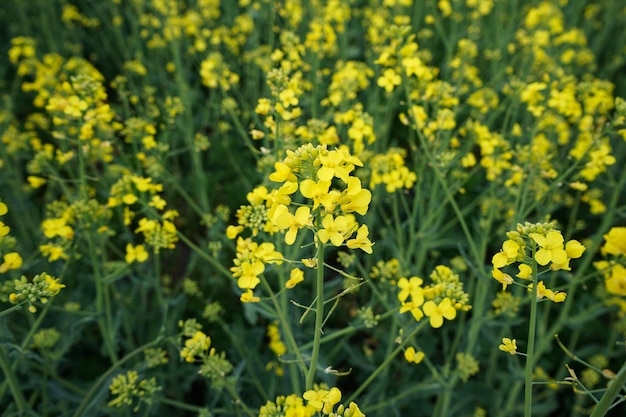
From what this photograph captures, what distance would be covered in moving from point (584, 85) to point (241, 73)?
3344 mm

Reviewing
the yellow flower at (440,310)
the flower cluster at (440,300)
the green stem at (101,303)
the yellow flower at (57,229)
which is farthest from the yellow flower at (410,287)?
the yellow flower at (57,229)

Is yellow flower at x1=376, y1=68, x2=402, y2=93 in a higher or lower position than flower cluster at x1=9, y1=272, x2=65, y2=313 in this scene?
higher

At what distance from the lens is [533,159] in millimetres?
2707

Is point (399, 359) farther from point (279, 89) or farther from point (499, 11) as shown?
point (499, 11)

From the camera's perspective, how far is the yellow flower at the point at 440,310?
6.09ft

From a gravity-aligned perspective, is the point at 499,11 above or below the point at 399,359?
above

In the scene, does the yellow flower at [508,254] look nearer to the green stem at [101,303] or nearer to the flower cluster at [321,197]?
the flower cluster at [321,197]

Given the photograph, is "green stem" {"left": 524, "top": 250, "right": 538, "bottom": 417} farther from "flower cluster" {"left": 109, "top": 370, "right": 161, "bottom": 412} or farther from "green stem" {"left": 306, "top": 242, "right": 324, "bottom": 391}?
"flower cluster" {"left": 109, "top": 370, "right": 161, "bottom": 412}

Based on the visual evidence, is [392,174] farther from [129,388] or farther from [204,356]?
[129,388]

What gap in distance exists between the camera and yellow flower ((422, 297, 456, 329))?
6.09 ft

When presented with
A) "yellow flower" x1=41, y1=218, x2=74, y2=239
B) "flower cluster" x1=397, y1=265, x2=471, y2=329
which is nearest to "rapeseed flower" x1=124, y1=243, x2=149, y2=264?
→ "yellow flower" x1=41, y1=218, x2=74, y2=239

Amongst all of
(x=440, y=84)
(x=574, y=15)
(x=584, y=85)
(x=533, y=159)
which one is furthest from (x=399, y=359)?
(x=574, y=15)

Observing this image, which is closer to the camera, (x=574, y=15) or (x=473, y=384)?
(x=473, y=384)

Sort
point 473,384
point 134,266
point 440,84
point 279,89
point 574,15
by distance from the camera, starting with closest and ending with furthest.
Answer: point 279,89 < point 440,84 < point 473,384 < point 134,266 < point 574,15
